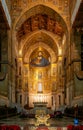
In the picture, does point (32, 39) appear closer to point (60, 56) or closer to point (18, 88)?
point (60, 56)

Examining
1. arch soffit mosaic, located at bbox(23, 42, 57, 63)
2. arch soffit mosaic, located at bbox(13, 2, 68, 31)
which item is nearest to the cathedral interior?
arch soffit mosaic, located at bbox(13, 2, 68, 31)

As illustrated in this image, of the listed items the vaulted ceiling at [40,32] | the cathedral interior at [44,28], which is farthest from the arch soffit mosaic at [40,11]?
the vaulted ceiling at [40,32]

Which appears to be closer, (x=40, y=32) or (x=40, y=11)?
(x=40, y=11)

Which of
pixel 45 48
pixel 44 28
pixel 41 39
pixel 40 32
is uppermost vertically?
pixel 44 28

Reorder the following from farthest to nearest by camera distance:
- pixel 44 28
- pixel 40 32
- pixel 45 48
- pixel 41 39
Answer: pixel 45 48
pixel 41 39
pixel 40 32
pixel 44 28

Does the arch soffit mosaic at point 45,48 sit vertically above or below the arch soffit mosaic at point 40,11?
below

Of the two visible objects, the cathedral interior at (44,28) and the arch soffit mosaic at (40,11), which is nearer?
the cathedral interior at (44,28)

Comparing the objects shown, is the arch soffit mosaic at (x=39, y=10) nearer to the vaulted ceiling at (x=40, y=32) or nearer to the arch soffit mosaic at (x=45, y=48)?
the vaulted ceiling at (x=40, y=32)

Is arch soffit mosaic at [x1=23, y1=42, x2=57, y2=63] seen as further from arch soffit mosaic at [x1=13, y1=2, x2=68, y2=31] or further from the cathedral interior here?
arch soffit mosaic at [x1=13, y1=2, x2=68, y2=31]

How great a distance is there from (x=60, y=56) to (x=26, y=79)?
8581 mm

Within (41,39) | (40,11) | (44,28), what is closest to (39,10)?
(40,11)

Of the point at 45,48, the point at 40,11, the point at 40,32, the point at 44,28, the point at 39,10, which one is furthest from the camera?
the point at 45,48

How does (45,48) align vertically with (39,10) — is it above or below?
below

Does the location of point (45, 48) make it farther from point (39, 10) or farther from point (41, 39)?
point (39, 10)
